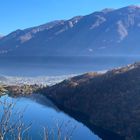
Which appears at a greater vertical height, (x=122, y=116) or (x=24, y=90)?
(x=24, y=90)

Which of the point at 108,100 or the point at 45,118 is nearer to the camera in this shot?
the point at 45,118

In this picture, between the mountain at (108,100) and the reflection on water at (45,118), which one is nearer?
the reflection on water at (45,118)

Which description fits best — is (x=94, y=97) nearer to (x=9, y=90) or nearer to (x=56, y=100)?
(x=56, y=100)

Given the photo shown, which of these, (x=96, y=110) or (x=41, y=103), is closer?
(x=96, y=110)

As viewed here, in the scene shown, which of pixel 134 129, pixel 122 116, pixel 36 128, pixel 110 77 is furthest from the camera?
pixel 110 77

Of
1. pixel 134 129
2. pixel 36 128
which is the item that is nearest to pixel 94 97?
pixel 134 129

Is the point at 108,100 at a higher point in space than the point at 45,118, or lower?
higher

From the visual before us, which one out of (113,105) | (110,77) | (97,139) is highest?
(110,77)

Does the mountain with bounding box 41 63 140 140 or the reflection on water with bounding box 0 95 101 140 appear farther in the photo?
the mountain with bounding box 41 63 140 140
